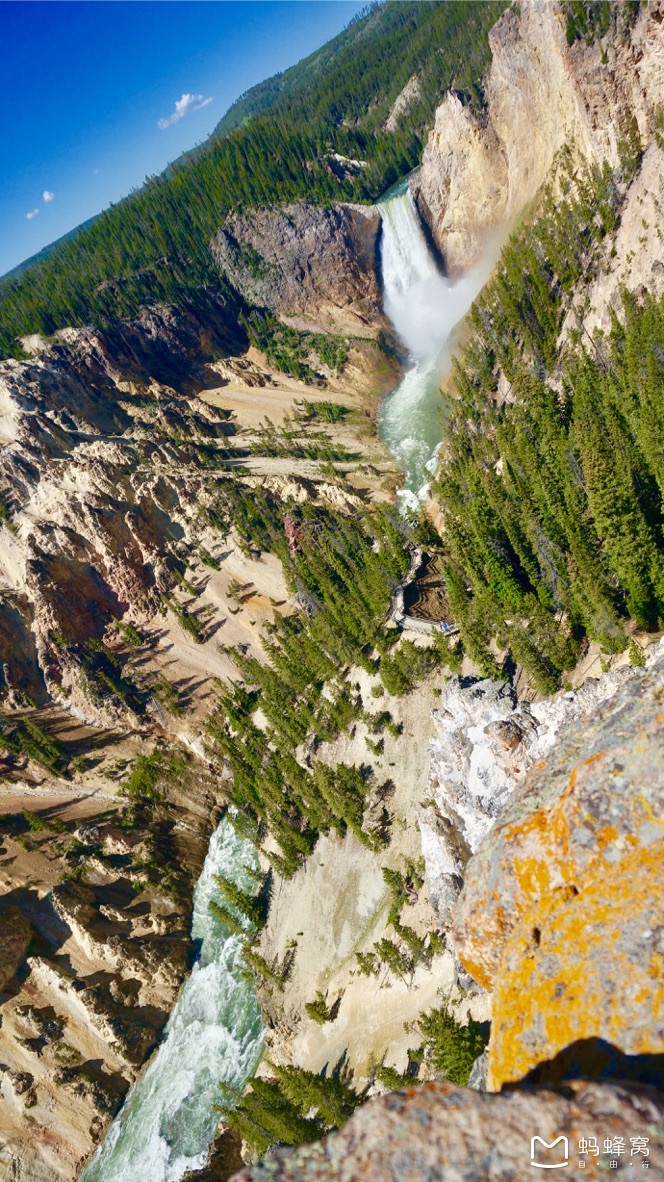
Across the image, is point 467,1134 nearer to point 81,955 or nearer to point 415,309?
point 81,955

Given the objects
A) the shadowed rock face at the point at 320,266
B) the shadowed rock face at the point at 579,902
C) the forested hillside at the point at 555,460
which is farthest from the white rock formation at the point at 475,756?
the shadowed rock face at the point at 320,266

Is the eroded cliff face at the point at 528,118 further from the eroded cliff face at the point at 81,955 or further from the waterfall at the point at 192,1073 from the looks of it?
the waterfall at the point at 192,1073

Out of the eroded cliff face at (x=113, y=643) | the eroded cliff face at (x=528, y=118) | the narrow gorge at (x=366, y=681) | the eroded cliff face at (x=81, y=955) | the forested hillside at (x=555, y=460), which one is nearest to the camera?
the narrow gorge at (x=366, y=681)

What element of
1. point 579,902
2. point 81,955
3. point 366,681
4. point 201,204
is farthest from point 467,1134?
point 201,204

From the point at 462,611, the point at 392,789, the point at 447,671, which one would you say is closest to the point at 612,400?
the point at 462,611

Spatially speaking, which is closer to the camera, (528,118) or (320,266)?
(528,118)

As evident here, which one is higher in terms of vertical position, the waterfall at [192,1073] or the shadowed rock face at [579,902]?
the shadowed rock face at [579,902]

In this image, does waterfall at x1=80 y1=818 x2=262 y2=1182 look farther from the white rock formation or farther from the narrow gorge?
the white rock formation
